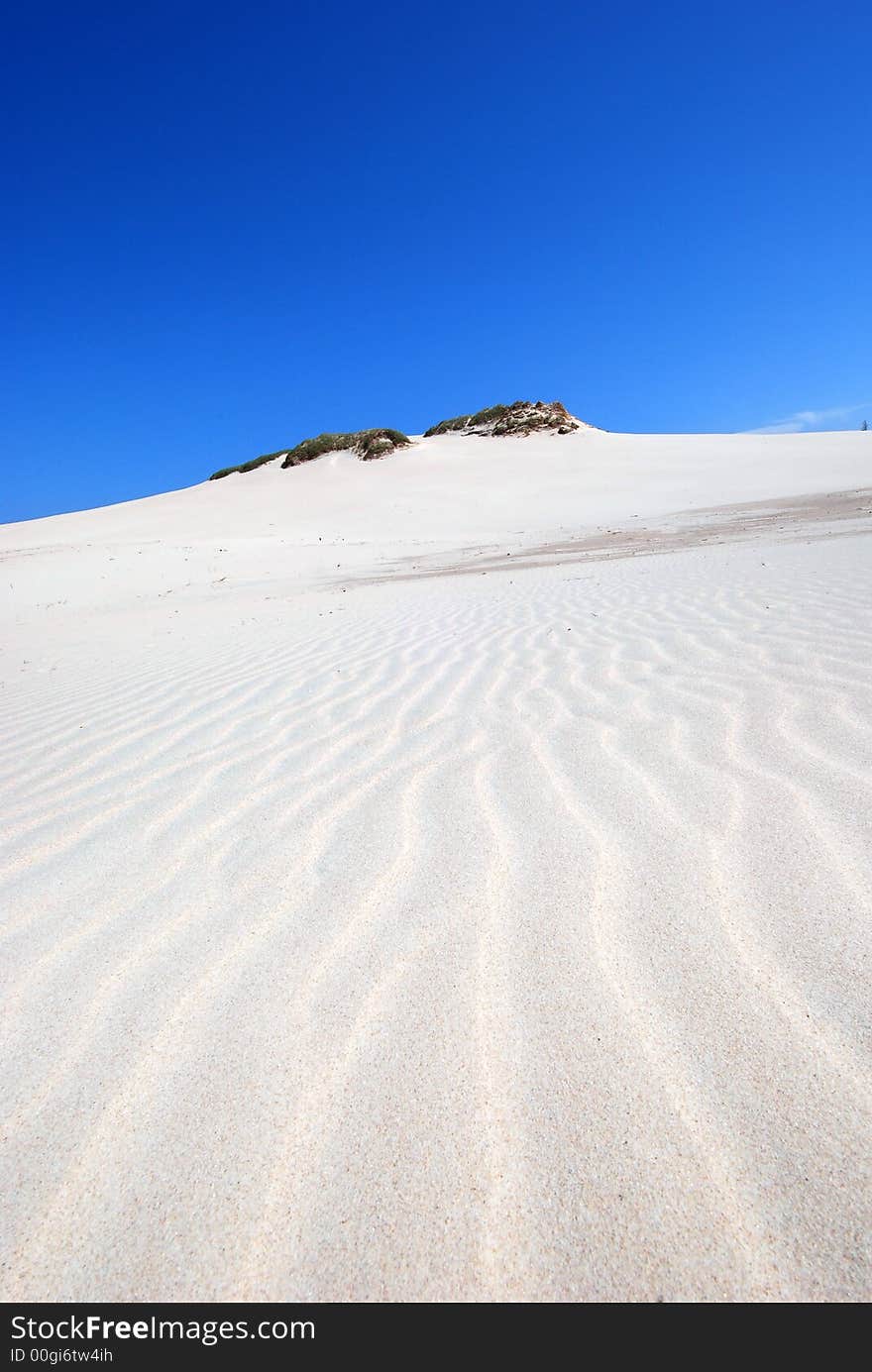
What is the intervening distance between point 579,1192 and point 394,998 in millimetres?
520

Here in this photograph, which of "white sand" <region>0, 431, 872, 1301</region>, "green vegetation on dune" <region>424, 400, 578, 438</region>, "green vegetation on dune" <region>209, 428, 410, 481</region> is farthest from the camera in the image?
"green vegetation on dune" <region>424, 400, 578, 438</region>

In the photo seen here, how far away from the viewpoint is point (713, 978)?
138 centimetres

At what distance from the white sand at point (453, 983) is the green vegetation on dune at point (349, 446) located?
26.3 metres

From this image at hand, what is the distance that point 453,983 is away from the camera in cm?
144

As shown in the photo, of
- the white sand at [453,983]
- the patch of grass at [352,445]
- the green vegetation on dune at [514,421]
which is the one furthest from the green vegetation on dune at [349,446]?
the white sand at [453,983]

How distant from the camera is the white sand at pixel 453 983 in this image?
3.18 ft

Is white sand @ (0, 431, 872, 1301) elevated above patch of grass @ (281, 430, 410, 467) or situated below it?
below

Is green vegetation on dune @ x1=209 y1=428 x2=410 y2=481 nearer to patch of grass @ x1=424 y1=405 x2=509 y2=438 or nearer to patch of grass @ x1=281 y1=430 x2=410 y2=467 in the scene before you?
patch of grass @ x1=281 y1=430 x2=410 y2=467

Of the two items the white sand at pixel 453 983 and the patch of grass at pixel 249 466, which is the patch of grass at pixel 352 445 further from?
the white sand at pixel 453 983

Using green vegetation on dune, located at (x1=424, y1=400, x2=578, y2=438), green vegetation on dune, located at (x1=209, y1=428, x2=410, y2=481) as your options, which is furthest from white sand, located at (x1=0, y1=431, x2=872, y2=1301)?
green vegetation on dune, located at (x1=424, y1=400, x2=578, y2=438)

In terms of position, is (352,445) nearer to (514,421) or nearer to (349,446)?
(349,446)

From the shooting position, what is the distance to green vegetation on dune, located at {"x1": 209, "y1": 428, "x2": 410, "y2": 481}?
92.6 ft

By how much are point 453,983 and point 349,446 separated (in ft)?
100

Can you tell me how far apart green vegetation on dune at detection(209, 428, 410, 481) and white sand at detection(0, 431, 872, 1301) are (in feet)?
86.2
